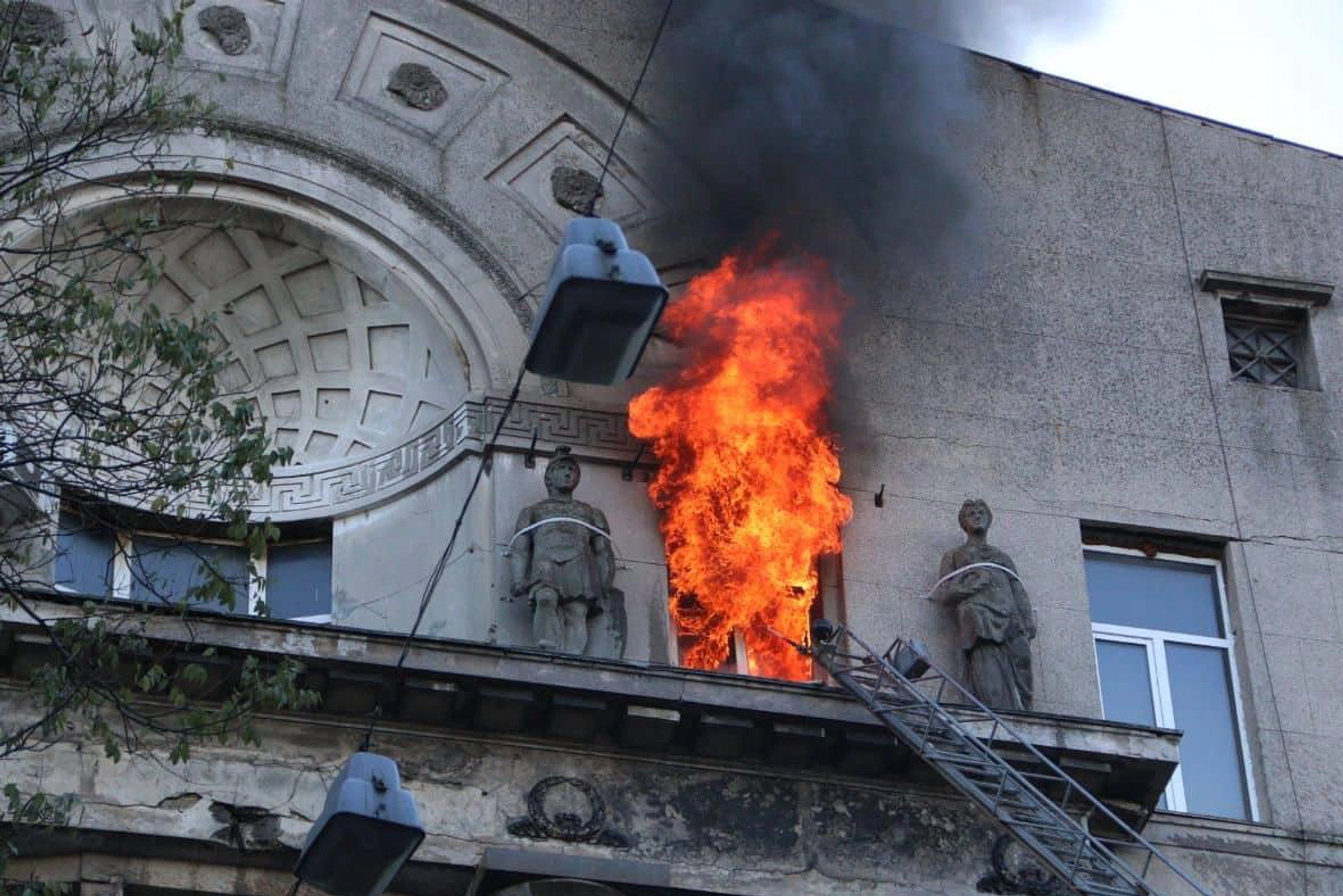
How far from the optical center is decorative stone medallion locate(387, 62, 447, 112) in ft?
64.4

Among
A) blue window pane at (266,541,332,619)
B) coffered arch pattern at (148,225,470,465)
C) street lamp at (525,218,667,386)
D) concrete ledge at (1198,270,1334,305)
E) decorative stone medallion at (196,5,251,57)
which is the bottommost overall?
street lamp at (525,218,667,386)

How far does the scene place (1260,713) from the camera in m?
19.0

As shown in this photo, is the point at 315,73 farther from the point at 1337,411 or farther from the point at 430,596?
the point at 1337,411

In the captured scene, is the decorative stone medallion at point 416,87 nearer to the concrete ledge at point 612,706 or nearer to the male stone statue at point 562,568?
the male stone statue at point 562,568

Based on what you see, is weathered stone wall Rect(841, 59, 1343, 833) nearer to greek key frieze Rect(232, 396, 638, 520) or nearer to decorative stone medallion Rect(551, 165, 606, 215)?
greek key frieze Rect(232, 396, 638, 520)

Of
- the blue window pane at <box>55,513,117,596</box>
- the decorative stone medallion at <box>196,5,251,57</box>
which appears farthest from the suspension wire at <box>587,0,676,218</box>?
the blue window pane at <box>55,513,117,596</box>

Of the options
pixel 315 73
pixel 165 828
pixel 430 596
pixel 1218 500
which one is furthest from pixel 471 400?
pixel 1218 500

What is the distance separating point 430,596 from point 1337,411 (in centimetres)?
722

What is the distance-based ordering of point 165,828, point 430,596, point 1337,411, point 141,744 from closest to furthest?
1. point 141,744
2. point 165,828
3. point 430,596
4. point 1337,411

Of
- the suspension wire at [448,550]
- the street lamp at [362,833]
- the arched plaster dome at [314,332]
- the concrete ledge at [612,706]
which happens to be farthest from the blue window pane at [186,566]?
the street lamp at [362,833]

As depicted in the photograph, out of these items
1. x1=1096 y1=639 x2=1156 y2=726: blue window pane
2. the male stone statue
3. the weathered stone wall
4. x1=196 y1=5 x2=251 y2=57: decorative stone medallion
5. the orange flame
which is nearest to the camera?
the male stone statue

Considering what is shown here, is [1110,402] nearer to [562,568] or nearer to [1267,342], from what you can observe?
[1267,342]

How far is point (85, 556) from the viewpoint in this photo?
18.2 meters

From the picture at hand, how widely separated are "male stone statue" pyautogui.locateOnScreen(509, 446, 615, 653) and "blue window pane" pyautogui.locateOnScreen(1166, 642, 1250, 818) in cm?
424
